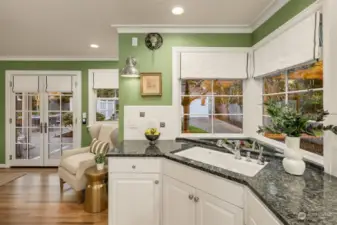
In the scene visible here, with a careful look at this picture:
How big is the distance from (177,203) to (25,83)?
467 cm

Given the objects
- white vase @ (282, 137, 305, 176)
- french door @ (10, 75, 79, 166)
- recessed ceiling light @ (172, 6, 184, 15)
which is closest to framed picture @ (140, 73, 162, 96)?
recessed ceiling light @ (172, 6, 184, 15)

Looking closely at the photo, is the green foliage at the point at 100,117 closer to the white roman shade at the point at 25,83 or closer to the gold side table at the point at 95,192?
the white roman shade at the point at 25,83

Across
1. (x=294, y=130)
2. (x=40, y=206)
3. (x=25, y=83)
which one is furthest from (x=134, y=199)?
(x=25, y=83)

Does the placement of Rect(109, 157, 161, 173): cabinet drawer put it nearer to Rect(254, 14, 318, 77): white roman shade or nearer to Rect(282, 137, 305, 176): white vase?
Rect(282, 137, 305, 176): white vase

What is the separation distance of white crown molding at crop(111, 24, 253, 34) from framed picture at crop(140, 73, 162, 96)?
0.58 metres

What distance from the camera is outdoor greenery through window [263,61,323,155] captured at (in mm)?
1848

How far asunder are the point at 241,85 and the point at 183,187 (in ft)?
5.78

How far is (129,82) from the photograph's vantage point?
10.1 ft

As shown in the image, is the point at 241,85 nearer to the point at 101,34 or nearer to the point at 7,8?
the point at 101,34

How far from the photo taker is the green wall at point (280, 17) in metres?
1.94

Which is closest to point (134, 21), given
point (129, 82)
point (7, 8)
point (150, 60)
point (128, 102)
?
point (150, 60)

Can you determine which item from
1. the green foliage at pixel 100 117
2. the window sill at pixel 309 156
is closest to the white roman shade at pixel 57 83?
the green foliage at pixel 100 117

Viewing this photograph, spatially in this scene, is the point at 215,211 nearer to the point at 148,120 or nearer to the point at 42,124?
the point at 148,120

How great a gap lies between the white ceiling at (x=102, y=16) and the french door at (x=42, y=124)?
160 centimetres
